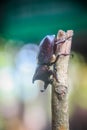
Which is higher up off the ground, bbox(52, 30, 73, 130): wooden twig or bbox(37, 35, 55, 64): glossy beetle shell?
bbox(37, 35, 55, 64): glossy beetle shell

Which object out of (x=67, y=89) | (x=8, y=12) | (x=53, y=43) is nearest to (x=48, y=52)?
(x=53, y=43)

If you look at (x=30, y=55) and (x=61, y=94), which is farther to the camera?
(x=30, y=55)

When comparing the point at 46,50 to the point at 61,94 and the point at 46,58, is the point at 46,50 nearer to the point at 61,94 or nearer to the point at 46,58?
the point at 46,58

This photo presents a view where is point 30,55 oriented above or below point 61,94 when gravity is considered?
above

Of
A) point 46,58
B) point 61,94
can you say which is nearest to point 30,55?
point 46,58
